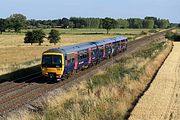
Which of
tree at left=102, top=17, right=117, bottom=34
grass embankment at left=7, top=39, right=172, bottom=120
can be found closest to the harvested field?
grass embankment at left=7, top=39, right=172, bottom=120

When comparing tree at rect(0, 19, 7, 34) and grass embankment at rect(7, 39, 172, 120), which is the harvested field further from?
tree at rect(0, 19, 7, 34)

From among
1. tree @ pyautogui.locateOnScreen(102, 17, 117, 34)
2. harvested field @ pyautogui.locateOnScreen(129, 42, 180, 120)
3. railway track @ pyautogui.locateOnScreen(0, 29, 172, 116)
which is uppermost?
harvested field @ pyautogui.locateOnScreen(129, 42, 180, 120)

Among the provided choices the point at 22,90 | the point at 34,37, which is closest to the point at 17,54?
the point at 34,37

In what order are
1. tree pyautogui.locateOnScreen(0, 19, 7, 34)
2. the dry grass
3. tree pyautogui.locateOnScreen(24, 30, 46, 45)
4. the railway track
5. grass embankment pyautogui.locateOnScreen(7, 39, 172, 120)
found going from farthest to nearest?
tree pyautogui.locateOnScreen(0, 19, 7, 34)
tree pyautogui.locateOnScreen(24, 30, 46, 45)
the dry grass
the railway track
grass embankment pyautogui.locateOnScreen(7, 39, 172, 120)

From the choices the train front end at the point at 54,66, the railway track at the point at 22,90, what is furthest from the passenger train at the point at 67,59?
the railway track at the point at 22,90

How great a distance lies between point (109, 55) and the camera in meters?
48.9

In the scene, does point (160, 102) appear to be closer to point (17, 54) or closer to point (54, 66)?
point (54, 66)

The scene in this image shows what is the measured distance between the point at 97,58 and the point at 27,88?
14.8 m

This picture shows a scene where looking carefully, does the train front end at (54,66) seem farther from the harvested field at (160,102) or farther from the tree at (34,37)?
the tree at (34,37)

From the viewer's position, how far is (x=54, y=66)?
30.1 m

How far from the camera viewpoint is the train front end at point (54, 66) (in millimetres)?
30031

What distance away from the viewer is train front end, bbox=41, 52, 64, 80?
30031 millimetres

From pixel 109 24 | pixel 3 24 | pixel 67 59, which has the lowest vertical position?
pixel 109 24

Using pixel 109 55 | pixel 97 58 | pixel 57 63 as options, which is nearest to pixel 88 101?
pixel 57 63
